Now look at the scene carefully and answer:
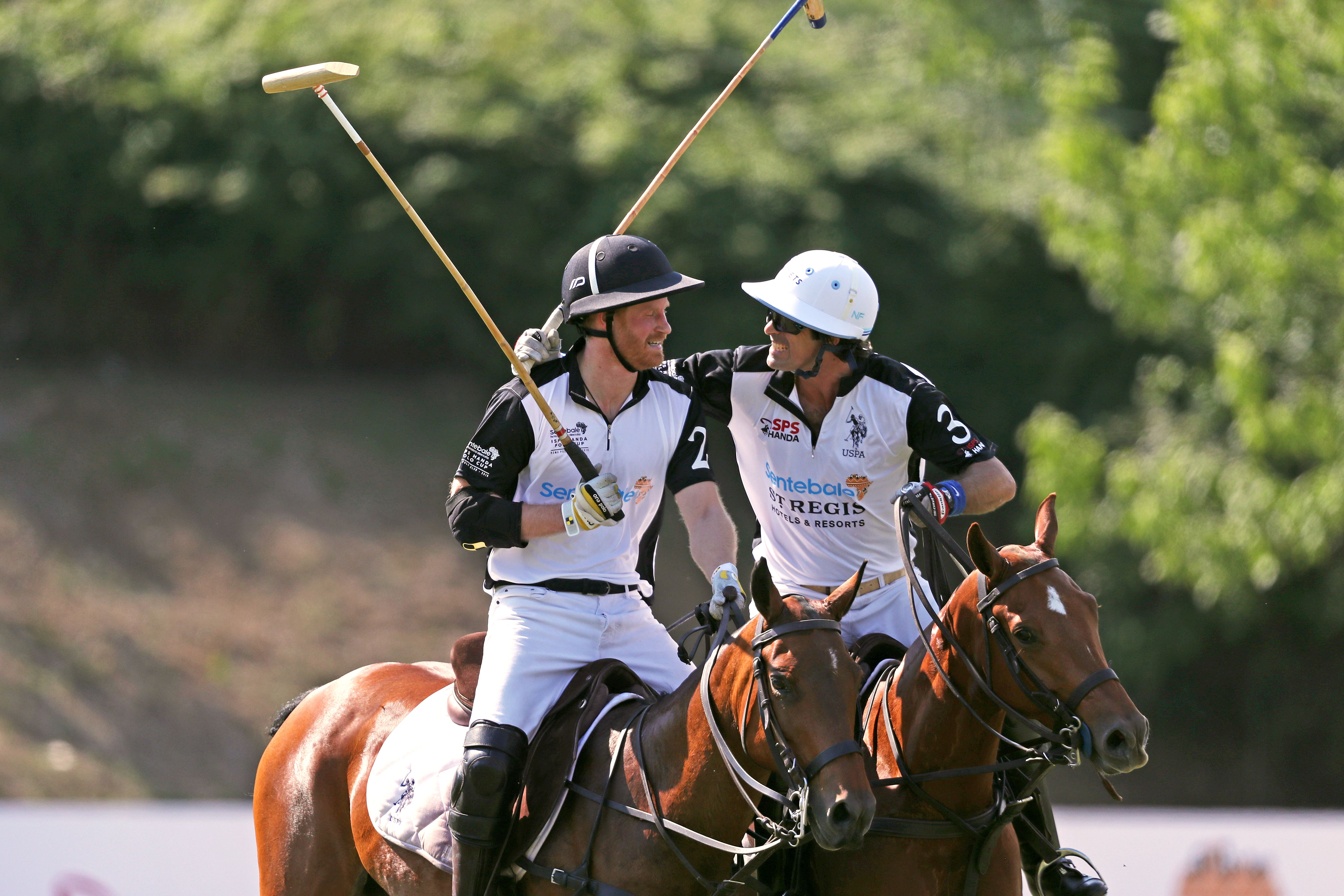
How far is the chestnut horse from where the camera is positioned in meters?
3.61

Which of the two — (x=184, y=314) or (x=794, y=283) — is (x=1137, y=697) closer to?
(x=794, y=283)

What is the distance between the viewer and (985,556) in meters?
3.69

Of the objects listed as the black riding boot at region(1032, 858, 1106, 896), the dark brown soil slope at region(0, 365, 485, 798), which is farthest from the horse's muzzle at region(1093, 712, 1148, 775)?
the dark brown soil slope at region(0, 365, 485, 798)

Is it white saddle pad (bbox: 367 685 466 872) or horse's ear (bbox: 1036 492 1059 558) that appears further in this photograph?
white saddle pad (bbox: 367 685 466 872)

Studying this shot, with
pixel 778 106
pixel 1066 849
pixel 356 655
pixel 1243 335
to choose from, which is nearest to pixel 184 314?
pixel 356 655

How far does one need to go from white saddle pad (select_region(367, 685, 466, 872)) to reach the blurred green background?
7.11 meters

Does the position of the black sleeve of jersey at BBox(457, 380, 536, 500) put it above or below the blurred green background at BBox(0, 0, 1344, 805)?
above

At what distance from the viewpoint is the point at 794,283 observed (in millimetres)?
4602

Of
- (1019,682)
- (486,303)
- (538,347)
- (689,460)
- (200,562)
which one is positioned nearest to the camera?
(1019,682)

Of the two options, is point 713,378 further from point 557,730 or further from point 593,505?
point 557,730

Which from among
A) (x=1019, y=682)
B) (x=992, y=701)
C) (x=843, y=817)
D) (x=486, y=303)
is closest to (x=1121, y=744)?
(x=1019, y=682)

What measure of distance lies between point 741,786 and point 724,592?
1.91 feet

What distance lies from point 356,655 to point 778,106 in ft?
25.0

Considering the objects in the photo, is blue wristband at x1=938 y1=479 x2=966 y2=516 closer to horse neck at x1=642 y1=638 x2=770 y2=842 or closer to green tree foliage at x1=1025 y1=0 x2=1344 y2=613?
horse neck at x1=642 y1=638 x2=770 y2=842
